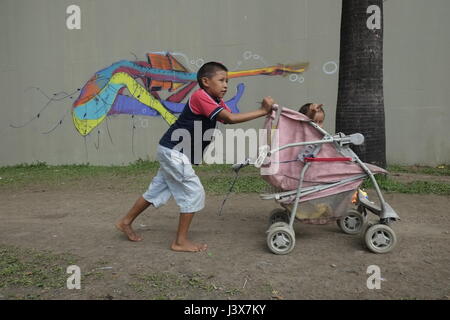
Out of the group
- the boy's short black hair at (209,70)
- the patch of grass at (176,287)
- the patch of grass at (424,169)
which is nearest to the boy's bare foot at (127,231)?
the patch of grass at (176,287)

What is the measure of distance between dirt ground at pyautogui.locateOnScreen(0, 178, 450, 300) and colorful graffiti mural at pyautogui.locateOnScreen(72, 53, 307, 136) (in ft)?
12.9

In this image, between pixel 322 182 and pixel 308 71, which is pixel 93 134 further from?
pixel 322 182

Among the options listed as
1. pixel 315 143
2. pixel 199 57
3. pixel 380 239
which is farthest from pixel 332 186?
pixel 199 57

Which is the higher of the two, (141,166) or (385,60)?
(385,60)

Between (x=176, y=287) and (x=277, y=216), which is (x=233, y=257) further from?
(x=277, y=216)

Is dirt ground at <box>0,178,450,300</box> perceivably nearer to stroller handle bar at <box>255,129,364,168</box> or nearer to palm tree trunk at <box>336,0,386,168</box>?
stroller handle bar at <box>255,129,364,168</box>

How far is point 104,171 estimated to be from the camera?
25.7ft

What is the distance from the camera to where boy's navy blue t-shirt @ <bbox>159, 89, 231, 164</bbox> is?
9.95 ft

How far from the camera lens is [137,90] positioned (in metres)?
8.42

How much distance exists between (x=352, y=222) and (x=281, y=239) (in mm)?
866

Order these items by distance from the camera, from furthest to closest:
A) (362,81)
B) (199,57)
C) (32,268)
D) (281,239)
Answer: (199,57) < (362,81) < (281,239) < (32,268)

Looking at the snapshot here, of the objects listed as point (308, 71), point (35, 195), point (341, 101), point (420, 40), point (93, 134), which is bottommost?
point (35, 195)
